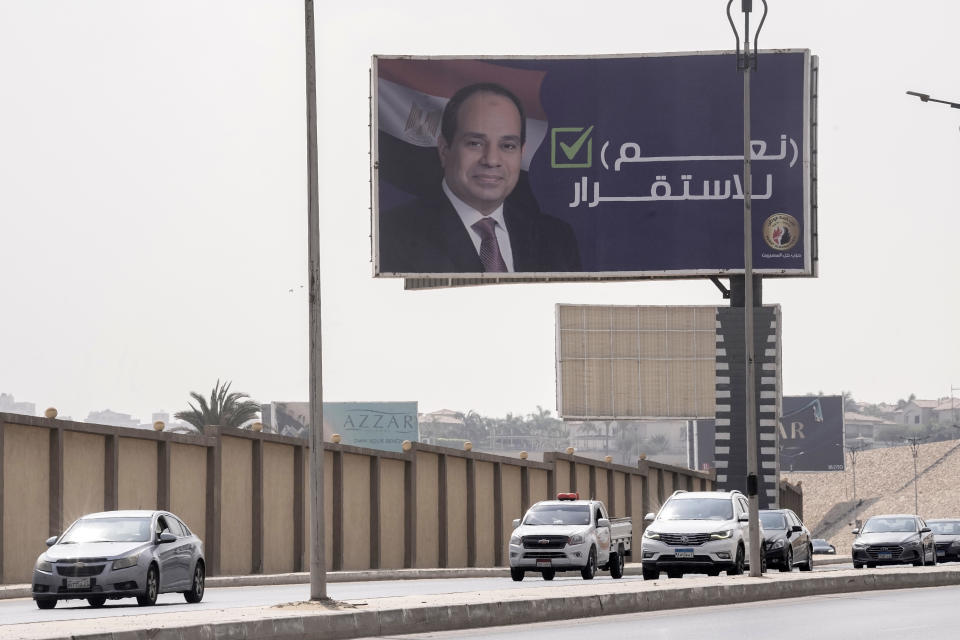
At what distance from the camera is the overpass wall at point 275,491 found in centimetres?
3653

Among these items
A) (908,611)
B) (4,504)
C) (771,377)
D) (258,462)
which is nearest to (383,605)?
(908,611)

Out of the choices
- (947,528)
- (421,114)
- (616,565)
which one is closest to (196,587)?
(616,565)

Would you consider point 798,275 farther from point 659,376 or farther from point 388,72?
point 659,376

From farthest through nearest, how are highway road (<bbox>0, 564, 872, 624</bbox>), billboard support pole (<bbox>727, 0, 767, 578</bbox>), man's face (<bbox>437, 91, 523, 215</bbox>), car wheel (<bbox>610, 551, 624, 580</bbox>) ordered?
man's face (<bbox>437, 91, 523, 215</bbox>)
car wheel (<bbox>610, 551, 624, 580</bbox>)
billboard support pole (<bbox>727, 0, 767, 578</bbox>)
highway road (<bbox>0, 564, 872, 624</bbox>)

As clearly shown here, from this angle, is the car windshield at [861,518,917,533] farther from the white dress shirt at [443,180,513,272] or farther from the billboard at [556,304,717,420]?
the billboard at [556,304,717,420]

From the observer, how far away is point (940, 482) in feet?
535

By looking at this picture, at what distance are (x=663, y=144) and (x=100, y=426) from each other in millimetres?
21666

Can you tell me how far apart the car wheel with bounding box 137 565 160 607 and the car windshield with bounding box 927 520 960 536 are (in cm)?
3282

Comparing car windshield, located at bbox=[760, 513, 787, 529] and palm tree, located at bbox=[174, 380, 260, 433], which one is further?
palm tree, located at bbox=[174, 380, 260, 433]

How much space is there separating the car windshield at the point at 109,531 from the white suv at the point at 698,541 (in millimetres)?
10904

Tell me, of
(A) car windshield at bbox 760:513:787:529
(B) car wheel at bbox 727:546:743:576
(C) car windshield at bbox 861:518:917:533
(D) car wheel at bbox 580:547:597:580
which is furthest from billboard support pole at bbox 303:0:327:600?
(C) car windshield at bbox 861:518:917:533

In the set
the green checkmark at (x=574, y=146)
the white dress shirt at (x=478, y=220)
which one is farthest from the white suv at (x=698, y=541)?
the green checkmark at (x=574, y=146)

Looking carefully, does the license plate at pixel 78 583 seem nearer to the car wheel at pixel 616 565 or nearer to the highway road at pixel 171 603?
the highway road at pixel 171 603

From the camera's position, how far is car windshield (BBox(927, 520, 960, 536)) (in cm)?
5222
